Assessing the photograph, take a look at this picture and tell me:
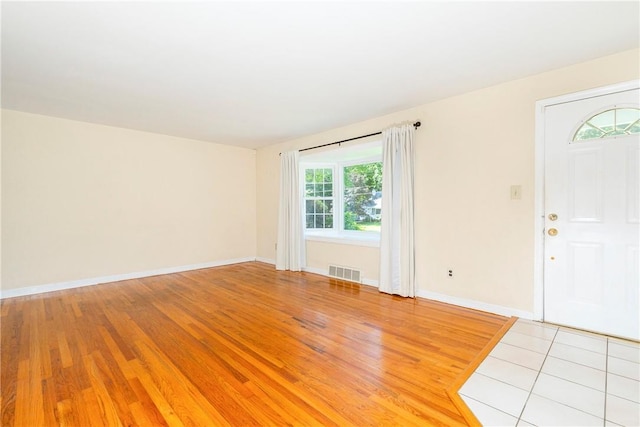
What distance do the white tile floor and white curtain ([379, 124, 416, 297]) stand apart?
129cm

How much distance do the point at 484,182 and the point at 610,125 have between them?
3.50 ft

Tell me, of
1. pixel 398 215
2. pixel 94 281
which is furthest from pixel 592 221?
pixel 94 281

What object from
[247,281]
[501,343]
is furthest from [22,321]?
[501,343]

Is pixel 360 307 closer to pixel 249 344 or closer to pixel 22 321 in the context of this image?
pixel 249 344

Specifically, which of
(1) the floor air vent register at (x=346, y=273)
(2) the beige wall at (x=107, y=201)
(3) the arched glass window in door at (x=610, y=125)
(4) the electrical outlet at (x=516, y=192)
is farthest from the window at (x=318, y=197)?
(3) the arched glass window in door at (x=610, y=125)

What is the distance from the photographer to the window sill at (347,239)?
4.29 meters

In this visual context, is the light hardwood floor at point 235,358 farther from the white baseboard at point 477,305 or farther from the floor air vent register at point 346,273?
the floor air vent register at point 346,273

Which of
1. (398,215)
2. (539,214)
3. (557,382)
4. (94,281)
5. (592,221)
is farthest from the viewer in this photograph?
(94,281)

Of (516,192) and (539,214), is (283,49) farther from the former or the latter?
(539,214)

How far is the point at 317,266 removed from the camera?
5.06 m

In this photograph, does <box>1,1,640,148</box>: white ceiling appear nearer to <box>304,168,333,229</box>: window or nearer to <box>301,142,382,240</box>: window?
<box>301,142,382,240</box>: window

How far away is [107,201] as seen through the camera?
4.41 m

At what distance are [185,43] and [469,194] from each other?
3.14 metres

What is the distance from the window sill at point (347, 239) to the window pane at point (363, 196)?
206mm
